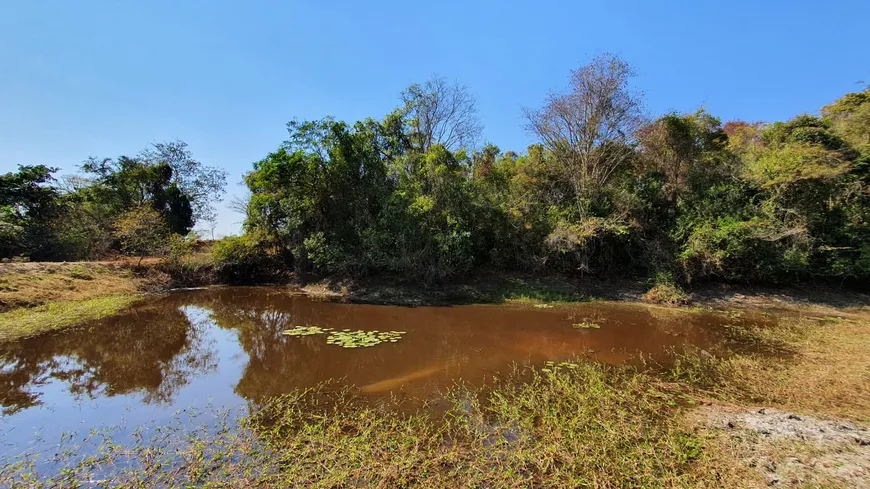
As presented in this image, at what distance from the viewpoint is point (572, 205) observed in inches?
586

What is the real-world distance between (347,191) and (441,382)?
11.8 meters

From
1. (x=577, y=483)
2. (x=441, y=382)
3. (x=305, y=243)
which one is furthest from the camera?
(x=305, y=243)

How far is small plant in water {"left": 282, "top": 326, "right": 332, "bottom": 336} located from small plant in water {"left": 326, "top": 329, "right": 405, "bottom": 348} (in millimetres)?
437

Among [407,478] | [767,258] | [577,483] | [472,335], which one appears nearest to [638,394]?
[577,483]

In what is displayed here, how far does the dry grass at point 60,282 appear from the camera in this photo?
10.2 m

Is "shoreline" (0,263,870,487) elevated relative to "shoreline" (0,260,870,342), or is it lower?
lower

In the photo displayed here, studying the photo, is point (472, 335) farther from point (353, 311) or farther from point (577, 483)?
point (577, 483)

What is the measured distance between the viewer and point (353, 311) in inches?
449

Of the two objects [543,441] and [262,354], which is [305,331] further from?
[543,441]

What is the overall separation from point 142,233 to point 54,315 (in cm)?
674

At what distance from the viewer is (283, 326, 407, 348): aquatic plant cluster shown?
786 cm

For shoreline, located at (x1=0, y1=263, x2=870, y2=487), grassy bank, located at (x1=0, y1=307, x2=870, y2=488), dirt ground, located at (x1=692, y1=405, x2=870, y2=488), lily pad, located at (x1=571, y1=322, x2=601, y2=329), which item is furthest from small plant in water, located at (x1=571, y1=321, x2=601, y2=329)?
dirt ground, located at (x1=692, y1=405, x2=870, y2=488)

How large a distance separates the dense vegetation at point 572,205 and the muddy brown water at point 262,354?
3.07 metres

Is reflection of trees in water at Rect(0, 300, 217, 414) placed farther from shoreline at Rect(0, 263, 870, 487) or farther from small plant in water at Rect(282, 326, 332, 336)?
shoreline at Rect(0, 263, 870, 487)
